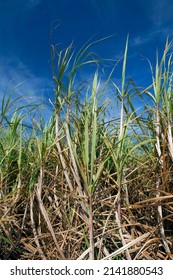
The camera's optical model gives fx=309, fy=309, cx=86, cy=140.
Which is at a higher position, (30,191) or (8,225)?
(30,191)

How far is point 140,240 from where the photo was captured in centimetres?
107

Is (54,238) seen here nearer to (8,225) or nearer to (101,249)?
(101,249)

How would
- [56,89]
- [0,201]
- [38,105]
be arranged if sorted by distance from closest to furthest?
[56,89] → [0,201] → [38,105]

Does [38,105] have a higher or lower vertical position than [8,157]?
higher

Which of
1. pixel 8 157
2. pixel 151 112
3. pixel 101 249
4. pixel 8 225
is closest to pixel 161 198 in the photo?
pixel 101 249

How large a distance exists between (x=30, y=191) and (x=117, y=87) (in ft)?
1.91

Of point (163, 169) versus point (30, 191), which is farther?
point (30, 191)

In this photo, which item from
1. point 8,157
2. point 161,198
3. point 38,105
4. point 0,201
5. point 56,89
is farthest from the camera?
point 38,105

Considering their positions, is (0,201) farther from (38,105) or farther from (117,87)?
(117,87)

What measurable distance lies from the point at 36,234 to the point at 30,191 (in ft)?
0.61
